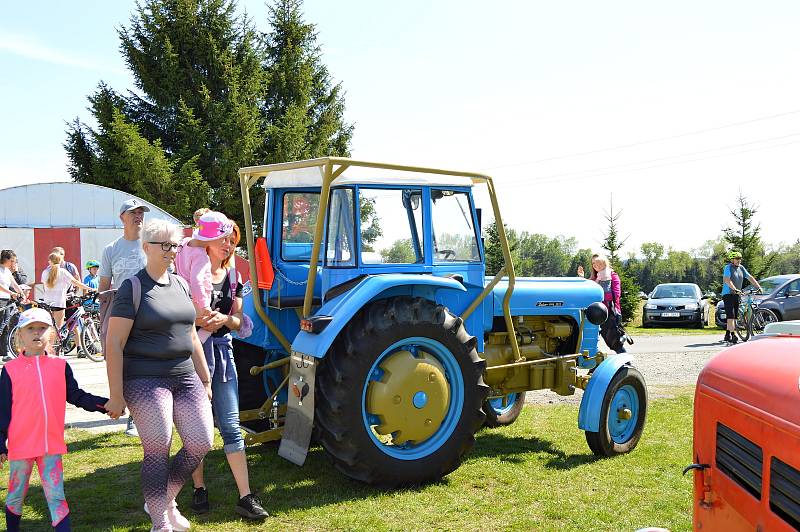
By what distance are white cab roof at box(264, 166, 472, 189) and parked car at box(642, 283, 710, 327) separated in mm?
17644

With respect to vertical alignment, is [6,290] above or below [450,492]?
above

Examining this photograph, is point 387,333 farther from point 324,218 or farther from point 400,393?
point 324,218

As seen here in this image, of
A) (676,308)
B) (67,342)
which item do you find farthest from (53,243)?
(676,308)

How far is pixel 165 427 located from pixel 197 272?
101cm

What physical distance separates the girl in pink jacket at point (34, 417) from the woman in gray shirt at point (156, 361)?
24cm

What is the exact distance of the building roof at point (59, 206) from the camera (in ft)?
54.1

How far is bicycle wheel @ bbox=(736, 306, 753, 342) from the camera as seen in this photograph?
1542 cm

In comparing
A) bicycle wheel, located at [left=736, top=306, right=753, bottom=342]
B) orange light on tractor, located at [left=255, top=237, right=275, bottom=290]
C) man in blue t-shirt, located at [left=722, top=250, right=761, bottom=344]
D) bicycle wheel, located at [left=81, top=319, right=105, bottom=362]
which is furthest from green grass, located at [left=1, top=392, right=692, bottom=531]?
bicycle wheel, located at [left=736, top=306, right=753, bottom=342]

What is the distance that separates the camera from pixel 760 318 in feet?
51.9

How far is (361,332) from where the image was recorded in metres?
4.88

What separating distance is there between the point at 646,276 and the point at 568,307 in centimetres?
8180

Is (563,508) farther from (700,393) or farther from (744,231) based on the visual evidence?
(744,231)

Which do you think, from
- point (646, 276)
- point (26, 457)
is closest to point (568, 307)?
point (26, 457)

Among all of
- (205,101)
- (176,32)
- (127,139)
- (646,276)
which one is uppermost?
(176,32)
